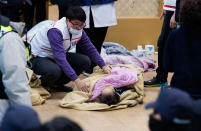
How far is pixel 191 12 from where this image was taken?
6.74 feet

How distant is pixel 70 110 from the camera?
2.87m

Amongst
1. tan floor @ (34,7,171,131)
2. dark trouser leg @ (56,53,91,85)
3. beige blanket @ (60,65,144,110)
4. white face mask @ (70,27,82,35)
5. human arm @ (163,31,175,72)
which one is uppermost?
white face mask @ (70,27,82,35)

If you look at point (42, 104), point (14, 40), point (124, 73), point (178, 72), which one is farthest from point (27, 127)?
point (124, 73)

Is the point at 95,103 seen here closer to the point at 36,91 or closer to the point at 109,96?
the point at 109,96

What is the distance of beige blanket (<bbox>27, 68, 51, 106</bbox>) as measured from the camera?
9.55 feet

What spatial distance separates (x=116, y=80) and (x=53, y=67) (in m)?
0.52

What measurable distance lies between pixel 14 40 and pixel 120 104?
123cm

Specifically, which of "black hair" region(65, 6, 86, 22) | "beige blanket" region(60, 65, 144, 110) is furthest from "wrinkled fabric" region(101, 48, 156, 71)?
"black hair" region(65, 6, 86, 22)

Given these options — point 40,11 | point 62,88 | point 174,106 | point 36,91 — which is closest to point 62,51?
point 36,91

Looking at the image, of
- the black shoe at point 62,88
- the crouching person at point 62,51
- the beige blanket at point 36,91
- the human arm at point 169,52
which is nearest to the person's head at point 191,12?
the human arm at point 169,52

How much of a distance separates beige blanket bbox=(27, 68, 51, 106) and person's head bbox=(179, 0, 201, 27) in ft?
4.42

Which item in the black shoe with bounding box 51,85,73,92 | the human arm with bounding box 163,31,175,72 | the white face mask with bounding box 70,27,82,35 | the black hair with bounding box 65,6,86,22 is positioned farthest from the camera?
the black shoe with bounding box 51,85,73,92

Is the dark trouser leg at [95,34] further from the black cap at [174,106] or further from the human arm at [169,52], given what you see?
the black cap at [174,106]

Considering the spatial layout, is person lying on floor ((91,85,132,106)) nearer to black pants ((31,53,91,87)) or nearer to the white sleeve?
black pants ((31,53,91,87))
